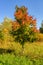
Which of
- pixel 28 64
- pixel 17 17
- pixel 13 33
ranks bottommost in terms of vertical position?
pixel 28 64

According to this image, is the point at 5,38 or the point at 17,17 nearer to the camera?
the point at 17,17

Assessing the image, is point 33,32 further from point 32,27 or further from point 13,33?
point 13,33

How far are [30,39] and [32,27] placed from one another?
69.4 inches

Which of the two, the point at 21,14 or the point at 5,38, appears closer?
the point at 21,14

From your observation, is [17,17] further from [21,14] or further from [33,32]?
[33,32]

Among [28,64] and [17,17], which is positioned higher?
[17,17]

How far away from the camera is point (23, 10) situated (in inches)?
Result: 1243

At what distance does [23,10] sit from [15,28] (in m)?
2.71

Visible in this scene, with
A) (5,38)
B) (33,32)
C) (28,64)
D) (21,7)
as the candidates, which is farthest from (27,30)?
(5,38)

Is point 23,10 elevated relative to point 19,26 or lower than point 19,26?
elevated

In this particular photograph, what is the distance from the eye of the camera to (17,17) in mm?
31016

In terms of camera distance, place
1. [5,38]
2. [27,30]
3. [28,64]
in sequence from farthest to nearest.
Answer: [5,38]
[27,30]
[28,64]

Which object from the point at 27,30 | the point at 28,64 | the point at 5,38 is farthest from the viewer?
the point at 5,38

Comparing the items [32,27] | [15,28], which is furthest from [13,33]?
[32,27]
